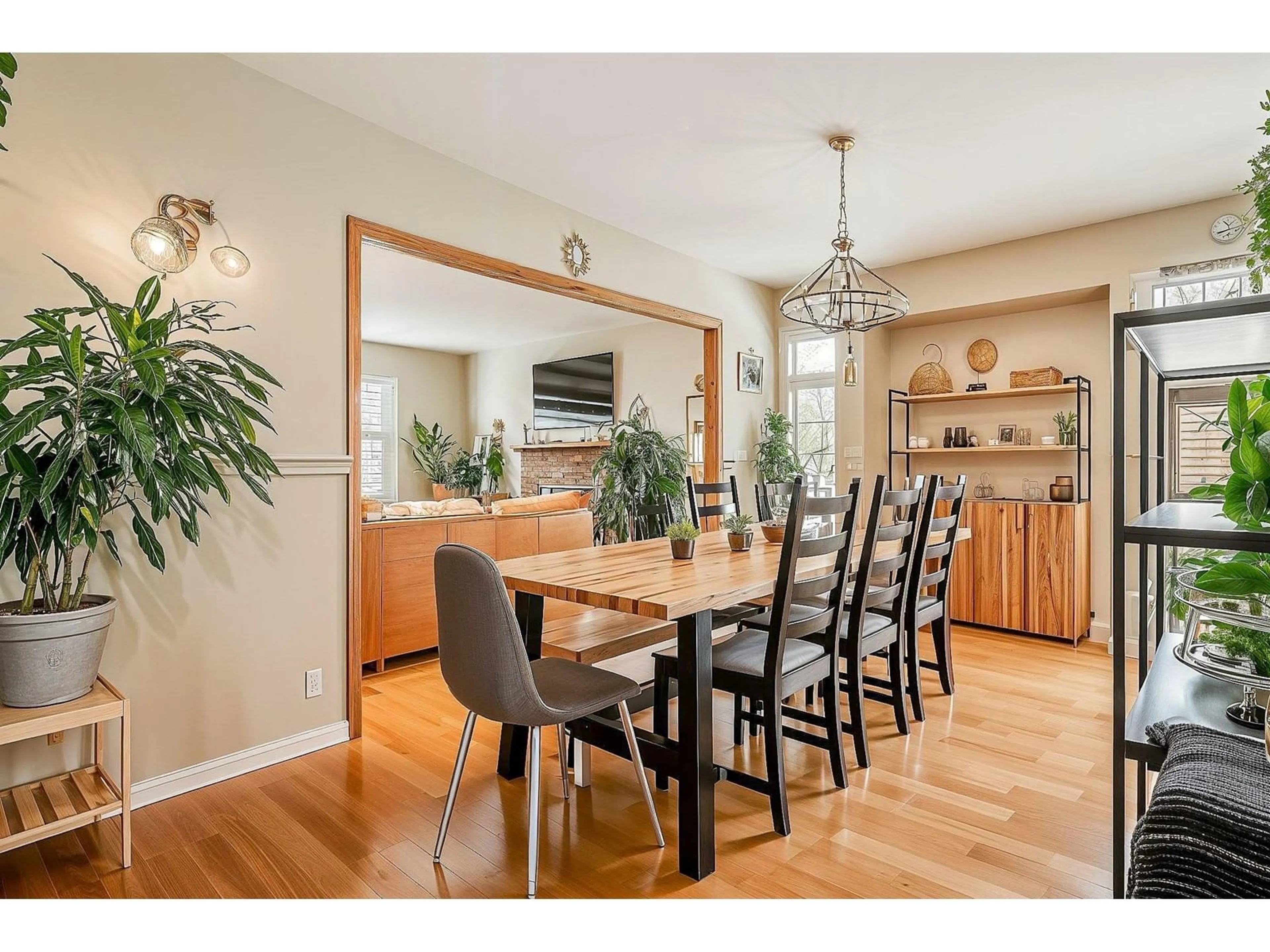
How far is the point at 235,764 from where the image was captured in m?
2.60

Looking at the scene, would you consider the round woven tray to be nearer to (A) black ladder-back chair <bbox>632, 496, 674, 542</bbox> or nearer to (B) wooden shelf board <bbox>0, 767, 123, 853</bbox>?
(A) black ladder-back chair <bbox>632, 496, 674, 542</bbox>

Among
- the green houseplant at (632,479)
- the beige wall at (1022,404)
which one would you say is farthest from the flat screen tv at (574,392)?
the beige wall at (1022,404)

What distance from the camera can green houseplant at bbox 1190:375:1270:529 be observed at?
98 centimetres

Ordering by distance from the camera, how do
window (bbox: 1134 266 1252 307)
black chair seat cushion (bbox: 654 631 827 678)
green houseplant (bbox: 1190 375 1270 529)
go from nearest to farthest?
green houseplant (bbox: 1190 375 1270 529), black chair seat cushion (bbox: 654 631 827 678), window (bbox: 1134 266 1252 307)

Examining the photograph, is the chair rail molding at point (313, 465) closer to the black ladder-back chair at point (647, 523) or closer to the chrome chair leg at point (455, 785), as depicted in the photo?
the chrome chair leg at point (455, 785)

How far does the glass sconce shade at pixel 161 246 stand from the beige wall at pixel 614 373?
4610 millimetres

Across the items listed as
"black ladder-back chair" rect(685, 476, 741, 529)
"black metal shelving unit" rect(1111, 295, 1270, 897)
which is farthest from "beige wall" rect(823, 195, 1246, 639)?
"black metal shelving unit" rect(1111, 295, 1270, 897)

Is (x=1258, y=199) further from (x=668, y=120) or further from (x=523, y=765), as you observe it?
(x=523, y=765)

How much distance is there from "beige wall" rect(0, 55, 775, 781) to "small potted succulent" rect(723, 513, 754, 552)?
1.57 m

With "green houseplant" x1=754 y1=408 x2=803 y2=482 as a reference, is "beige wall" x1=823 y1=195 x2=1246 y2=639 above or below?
above

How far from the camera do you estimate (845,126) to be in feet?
10.0

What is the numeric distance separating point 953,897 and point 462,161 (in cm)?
340

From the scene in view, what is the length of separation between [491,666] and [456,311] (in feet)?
18.5
